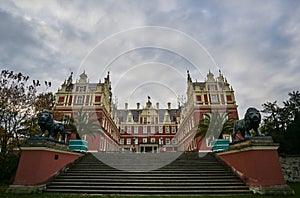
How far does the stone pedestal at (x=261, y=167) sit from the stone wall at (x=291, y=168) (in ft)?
30.5

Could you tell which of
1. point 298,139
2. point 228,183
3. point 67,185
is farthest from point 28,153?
point 298,139

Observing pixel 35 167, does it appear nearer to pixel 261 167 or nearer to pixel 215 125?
pixel 261 167

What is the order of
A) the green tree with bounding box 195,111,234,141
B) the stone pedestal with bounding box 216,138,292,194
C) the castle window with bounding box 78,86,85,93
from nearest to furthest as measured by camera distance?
1. the stone pedestal with bounding box 216,138,292,194
2. the green tree with bounding box 195,111,234,141
3. the castle window with bounding box 78,86,85,93

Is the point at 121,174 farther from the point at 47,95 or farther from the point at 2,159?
the point at 47,95

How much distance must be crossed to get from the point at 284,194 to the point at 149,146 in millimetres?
32938

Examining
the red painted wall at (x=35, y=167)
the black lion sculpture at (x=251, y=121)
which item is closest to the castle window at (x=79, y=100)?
the red painted wall at (x=35, y=167)

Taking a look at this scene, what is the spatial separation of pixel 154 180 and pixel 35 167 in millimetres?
5381

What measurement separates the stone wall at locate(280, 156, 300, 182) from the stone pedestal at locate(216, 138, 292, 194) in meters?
9.31

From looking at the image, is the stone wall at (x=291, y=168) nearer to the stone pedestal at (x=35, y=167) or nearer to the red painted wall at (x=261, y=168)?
the red painted wall at (x=261, y=168)

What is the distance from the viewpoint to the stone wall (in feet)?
46.8

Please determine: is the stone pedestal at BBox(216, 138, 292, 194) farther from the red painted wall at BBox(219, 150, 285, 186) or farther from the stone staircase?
the stone staircase

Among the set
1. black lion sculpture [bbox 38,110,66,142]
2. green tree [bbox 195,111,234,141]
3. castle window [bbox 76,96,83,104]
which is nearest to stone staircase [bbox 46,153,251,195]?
black lion sculpture [bbox 38,110,66,142]

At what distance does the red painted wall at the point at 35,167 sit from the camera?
25.2ft

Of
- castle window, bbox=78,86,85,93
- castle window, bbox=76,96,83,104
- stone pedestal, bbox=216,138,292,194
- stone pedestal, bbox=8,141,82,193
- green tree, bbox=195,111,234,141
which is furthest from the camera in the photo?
castle window, bbox=78,86,85,93
